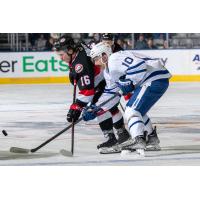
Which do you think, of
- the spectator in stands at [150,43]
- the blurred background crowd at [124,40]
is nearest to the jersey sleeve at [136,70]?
the blurred background crowd at [124,40]

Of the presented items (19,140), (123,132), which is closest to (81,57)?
(123,132)

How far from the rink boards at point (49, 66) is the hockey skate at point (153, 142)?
10.3m

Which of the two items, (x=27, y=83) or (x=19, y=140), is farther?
(x=27, y=83)

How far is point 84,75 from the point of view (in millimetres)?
6727

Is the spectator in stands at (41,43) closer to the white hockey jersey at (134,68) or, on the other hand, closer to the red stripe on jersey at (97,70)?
the red stripe on jersey at (97,70)

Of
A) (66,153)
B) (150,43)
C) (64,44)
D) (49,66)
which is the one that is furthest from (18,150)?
(150,43)

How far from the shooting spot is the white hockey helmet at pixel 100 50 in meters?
6.67

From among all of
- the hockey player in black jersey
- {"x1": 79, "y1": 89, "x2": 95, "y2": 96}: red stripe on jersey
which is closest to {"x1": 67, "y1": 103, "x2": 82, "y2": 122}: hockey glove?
the hockey player in black jersey

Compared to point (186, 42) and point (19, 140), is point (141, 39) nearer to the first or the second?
point (186, 42)

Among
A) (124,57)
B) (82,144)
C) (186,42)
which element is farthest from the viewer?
(186,42)

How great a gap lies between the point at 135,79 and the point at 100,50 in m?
0.38

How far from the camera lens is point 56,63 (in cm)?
1745

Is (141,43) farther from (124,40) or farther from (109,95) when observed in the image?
(109,95)

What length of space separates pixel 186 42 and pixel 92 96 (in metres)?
11.8
